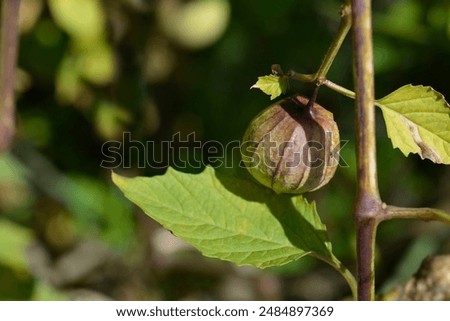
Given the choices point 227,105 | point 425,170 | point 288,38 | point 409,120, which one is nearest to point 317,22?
→ point 288,38

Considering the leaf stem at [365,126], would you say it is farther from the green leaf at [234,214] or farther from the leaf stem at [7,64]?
the leaf stem at [7,64]

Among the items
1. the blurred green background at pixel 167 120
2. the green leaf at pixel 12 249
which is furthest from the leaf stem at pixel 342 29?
the blurred green background at pixel 167 120

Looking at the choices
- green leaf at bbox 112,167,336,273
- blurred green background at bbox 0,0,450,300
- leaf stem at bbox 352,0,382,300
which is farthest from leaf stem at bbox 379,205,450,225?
blurred green background at bbox 0,0,450,300

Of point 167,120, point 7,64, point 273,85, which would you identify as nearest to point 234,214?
point 273,85

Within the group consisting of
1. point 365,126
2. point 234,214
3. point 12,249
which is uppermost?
point 365,126

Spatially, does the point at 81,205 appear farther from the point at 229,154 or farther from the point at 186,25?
the point at 186,25

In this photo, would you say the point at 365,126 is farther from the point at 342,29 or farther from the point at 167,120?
the point at 167,120
